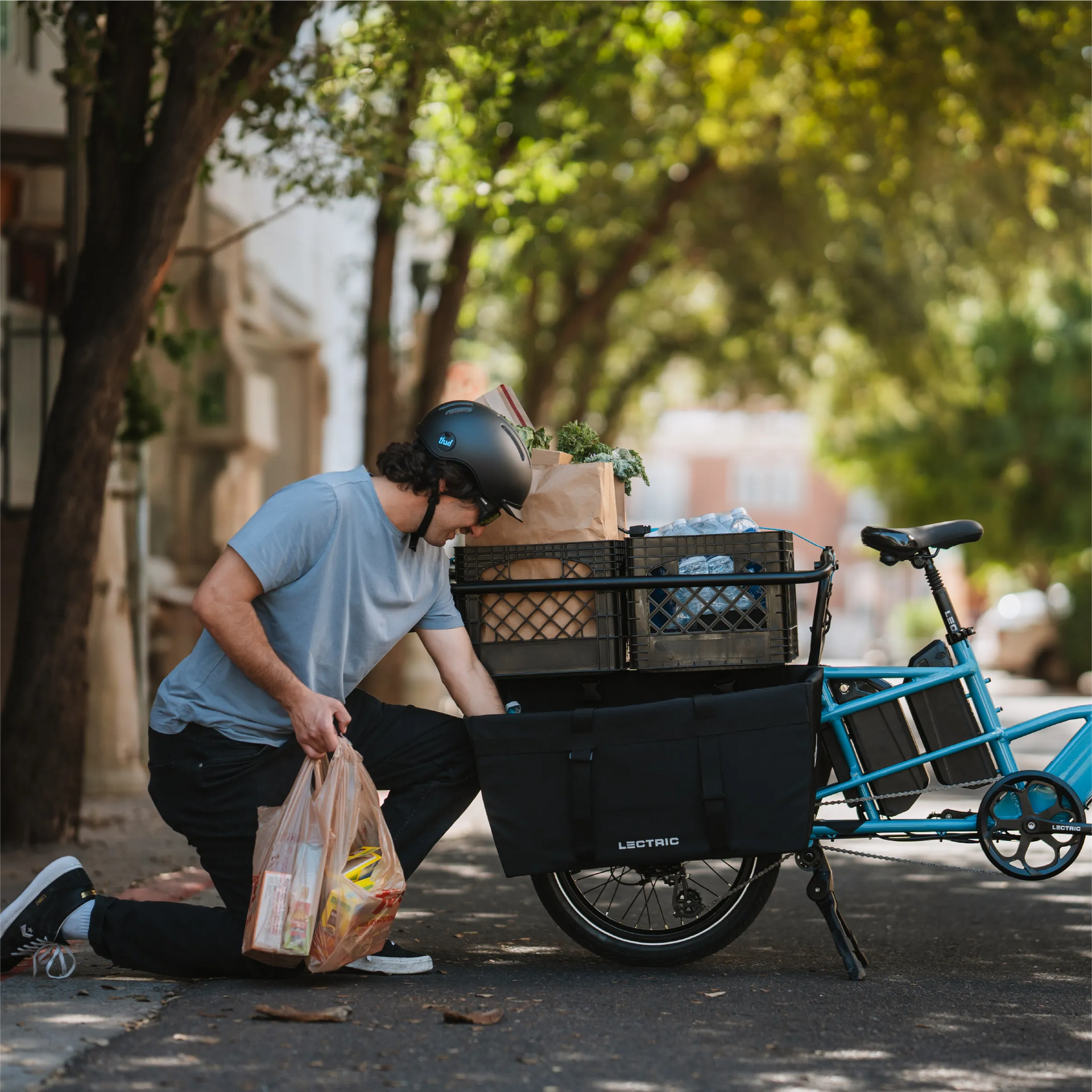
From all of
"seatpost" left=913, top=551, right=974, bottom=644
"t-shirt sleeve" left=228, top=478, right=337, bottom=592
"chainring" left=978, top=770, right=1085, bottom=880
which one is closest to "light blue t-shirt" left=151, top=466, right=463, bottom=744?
"t-shirt sleeve" left=228, top=478, right=337, bottom=592

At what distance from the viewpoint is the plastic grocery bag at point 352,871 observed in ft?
16.0

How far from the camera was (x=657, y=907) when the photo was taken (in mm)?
5496

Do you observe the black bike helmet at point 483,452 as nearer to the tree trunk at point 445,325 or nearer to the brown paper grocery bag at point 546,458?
the brown paper grocery bag at point 546,458

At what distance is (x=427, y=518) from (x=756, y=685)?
1.22 metres

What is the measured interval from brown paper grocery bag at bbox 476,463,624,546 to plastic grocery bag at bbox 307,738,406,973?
32.8 inches

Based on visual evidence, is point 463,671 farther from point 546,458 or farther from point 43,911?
point 43,911

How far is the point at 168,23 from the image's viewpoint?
28.0 ft

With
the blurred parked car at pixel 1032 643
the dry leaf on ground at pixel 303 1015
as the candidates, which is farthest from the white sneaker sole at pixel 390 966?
the blurred parked car at pixel 1032 643

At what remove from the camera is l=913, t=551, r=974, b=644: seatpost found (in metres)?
5.56

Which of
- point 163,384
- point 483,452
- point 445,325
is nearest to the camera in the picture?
point 483,452

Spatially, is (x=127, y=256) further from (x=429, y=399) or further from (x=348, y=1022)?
(x=429, y=399)

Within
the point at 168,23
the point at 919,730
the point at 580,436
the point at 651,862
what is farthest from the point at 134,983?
the point at 168,23

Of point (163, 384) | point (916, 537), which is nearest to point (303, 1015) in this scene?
point (916, 537)

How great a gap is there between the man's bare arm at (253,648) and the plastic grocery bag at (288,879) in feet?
0.46
